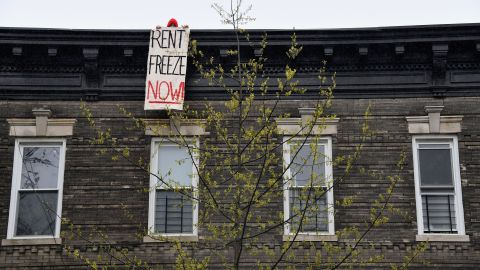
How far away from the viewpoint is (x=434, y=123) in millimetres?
13812

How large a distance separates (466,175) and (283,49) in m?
4.02

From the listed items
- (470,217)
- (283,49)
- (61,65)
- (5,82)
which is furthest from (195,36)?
(470,217)

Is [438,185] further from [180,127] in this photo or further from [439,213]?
[180,127]

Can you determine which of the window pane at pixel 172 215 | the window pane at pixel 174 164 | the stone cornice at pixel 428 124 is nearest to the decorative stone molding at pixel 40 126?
the window pane at pixel 174 164

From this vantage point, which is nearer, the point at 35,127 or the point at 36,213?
the point at 36,213

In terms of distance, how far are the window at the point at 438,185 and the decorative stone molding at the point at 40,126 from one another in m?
6.38

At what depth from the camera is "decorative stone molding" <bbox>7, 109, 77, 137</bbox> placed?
45.7 ft

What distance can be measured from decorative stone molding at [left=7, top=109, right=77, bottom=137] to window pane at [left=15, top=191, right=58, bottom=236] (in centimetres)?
107

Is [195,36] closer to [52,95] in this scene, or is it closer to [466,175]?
[52,95]

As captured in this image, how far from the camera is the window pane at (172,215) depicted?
44.6ft

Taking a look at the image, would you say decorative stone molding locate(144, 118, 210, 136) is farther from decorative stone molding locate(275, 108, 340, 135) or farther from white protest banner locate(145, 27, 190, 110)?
decorative stone molding locate(275, 108, 340, 135)

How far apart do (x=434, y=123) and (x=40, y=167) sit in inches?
283

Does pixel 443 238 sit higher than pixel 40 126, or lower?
lower

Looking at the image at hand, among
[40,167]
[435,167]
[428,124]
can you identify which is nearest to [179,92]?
[40,167]
